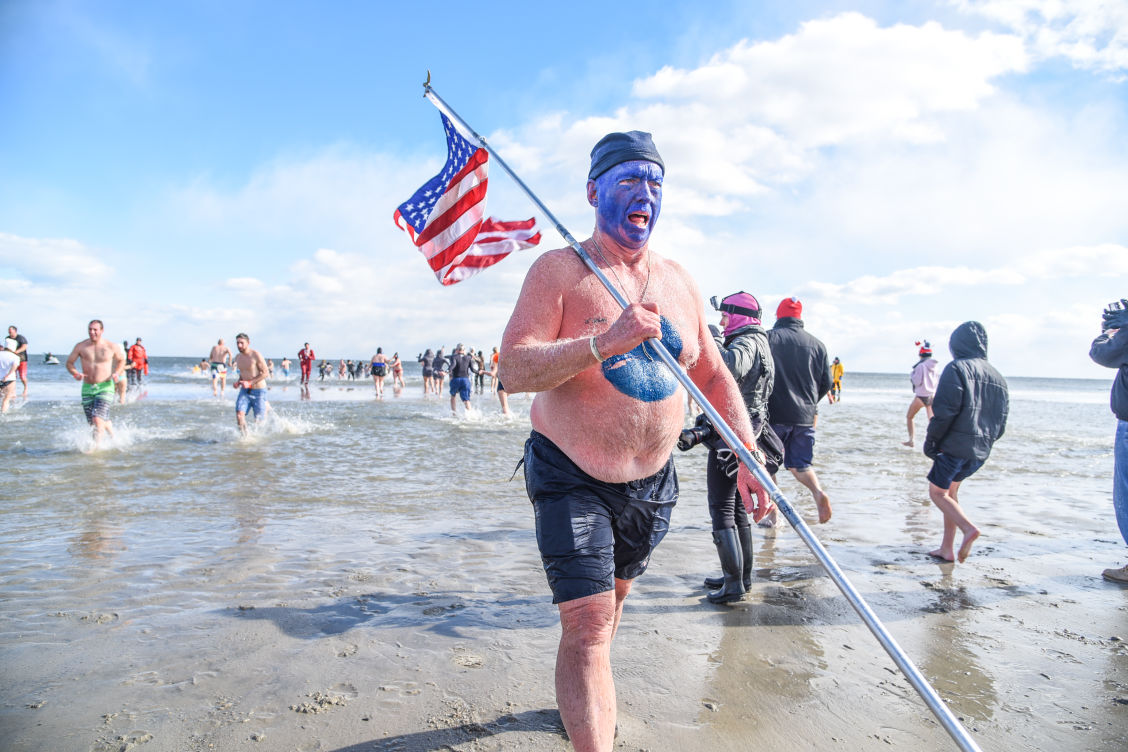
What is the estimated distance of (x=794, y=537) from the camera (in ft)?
19.3

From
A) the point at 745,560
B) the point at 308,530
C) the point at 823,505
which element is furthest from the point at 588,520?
the point at 308,530

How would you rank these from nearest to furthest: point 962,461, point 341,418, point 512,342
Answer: point 512,342 < point 962,461 < point 341,418

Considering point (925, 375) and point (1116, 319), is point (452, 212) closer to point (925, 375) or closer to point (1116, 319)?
point (1116, 319)

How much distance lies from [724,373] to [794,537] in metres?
3.86

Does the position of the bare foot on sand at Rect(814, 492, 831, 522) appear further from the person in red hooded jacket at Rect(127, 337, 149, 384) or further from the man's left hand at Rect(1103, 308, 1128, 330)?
the person in red hooded jacket at Rect(127, 337, 149, 384)

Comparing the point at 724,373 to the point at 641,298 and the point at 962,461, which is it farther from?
the point at 962,461

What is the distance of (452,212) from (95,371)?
A: 942 cm

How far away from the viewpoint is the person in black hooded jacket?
Answer: 498 centimetres

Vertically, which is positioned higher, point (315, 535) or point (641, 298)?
point (641, 298)

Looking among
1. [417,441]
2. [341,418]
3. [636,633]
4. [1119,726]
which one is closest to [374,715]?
[636,633]

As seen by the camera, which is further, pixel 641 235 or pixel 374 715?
pixel 374 715

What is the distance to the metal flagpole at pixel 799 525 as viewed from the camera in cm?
153

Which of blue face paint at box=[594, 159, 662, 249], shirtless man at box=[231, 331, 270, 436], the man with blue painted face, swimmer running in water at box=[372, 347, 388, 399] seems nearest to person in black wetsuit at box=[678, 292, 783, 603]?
the man with blue painted face

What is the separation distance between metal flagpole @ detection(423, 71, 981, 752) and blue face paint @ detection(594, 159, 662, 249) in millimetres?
173
